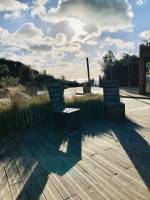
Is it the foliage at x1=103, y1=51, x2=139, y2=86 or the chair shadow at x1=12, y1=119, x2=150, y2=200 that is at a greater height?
the foliage at x1=103, y1=51, x2=139, y2=86

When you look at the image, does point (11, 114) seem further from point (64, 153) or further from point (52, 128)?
point (64, 153)

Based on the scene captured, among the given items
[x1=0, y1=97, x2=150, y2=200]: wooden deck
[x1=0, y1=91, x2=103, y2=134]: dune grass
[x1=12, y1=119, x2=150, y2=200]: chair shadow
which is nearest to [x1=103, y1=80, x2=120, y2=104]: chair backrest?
[x1=0, y1=91, x2=103, y2=134]: dune grass

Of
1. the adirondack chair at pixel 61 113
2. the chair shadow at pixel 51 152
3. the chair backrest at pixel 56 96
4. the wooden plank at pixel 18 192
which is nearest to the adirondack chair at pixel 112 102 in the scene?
the chair shadow at pixel 51 152

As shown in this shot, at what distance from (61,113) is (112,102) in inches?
71.6

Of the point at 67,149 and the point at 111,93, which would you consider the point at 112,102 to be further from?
the point at 67,149

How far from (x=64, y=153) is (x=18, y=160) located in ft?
2.78

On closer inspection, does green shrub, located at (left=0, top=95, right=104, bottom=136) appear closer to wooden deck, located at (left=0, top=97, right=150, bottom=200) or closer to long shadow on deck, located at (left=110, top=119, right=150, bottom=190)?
wooden deck, located at (left=0, top=97, right=150, bottom=200)

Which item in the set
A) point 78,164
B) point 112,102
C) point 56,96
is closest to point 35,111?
point 56,96

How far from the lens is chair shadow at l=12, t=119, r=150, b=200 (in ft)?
10.1

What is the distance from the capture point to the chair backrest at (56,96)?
5.70 meters

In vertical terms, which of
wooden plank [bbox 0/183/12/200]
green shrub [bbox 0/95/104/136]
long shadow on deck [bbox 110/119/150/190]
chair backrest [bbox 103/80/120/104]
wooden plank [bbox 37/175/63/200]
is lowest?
wooden plank [bbox 0/183/12/200]

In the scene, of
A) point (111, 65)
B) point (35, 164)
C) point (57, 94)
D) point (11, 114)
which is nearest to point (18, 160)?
point (35, 164)

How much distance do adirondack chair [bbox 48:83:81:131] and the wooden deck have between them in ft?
0.86

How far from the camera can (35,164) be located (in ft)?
12.0
